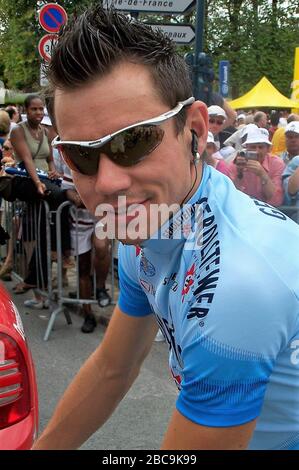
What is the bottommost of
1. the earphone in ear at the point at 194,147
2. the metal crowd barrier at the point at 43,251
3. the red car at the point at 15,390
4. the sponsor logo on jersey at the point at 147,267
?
the metal crowd barrier at the point at 43,251

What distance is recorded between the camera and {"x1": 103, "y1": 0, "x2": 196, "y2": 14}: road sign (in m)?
6.10

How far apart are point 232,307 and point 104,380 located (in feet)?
2.09

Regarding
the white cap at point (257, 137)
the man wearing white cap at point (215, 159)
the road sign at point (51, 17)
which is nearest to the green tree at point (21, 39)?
the road sign at point (51, 17)

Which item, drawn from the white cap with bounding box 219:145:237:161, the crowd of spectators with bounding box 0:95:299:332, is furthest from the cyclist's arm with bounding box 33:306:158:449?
the white cap with bounding box 219:145:237:161

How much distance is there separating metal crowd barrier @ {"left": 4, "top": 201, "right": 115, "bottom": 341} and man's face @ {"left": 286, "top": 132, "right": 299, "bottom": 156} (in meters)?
2.28

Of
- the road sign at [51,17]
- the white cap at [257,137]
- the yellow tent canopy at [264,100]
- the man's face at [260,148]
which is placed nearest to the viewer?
the man's face at [260,148]

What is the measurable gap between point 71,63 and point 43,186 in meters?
4.63

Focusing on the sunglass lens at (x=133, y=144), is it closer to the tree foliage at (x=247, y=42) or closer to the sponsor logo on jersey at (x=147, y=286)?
the sponsor logo on jersey at (x=147, y=286)

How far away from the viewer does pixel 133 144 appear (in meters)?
1.09

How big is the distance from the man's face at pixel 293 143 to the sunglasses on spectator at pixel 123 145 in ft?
16.8

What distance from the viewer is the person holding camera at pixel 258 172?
528cm

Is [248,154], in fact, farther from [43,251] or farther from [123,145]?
[123,145]

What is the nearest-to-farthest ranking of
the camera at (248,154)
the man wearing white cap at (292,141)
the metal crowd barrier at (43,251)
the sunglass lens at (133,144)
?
the sunglass lens at (133,144)
the metal crowd barrier at (43,251)
the camera at (248,154)
the man wearing white cap at (292,141)

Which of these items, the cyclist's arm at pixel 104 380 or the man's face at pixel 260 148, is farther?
the man's face at pixel 260 148
